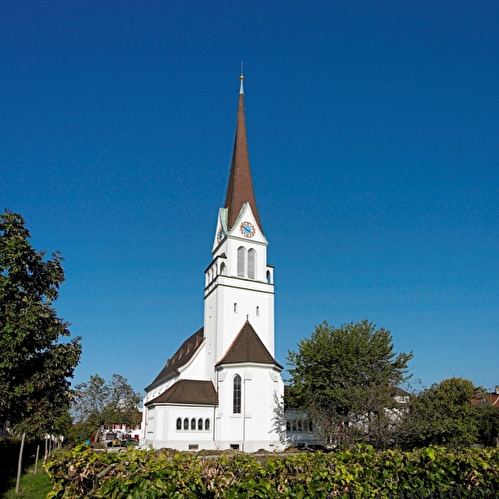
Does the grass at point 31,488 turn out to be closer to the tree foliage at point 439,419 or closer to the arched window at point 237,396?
the arched window at point 237,396

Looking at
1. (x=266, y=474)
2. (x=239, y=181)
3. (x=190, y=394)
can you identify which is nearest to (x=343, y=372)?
(x=190, y=394)

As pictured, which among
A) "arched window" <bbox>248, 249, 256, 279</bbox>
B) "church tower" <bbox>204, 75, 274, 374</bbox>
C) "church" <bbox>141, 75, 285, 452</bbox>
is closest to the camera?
"church" <bbox>141, 75, 285, 452</bbox>

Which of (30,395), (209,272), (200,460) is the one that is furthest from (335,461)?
(209,272)

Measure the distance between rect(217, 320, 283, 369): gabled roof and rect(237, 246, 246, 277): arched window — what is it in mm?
5335

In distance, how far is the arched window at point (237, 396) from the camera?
1468 inches

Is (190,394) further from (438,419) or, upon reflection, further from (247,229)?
(438,419)

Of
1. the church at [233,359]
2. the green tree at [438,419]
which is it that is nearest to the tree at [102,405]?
the church at [233,359]

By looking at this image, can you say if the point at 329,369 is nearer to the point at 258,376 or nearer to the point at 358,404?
the point at 258,376

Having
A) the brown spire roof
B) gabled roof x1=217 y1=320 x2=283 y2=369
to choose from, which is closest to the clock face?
the brown spire roof

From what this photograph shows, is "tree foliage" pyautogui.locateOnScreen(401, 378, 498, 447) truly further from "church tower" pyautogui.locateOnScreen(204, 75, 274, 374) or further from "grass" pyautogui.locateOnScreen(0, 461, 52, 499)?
"grass" pyautogui.locateOnScreen(0, 461, 52, 499)

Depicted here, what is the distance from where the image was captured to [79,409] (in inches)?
2103

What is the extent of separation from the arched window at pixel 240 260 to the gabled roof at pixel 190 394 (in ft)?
34.0

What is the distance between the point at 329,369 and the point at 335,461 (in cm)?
2760

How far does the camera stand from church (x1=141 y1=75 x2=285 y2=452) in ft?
120
